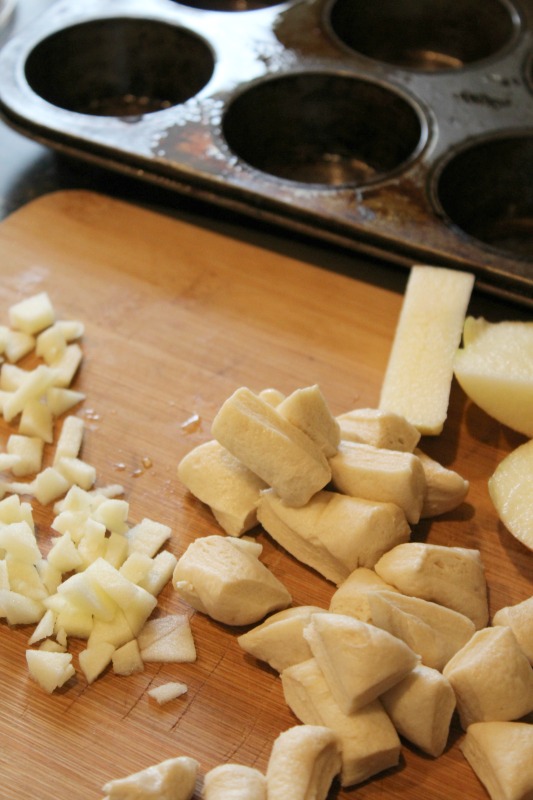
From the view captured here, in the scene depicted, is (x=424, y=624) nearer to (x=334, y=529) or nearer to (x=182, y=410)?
(x=334, y=529)

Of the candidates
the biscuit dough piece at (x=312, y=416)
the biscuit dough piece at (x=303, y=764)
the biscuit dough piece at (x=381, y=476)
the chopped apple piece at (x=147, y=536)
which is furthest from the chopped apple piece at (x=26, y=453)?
the biscuit dough piece at (x=303, y=764)

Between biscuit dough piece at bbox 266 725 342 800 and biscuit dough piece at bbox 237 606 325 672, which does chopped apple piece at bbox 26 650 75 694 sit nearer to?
biscuit dough piece at bbox 237 606 325 672

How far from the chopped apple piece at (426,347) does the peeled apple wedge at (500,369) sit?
4 centimetres

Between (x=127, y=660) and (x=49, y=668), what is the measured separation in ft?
0.53

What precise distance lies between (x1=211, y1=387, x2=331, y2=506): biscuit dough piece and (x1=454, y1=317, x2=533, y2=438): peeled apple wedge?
1.76ft

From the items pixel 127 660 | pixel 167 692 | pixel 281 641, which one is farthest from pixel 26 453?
pixel 281 641

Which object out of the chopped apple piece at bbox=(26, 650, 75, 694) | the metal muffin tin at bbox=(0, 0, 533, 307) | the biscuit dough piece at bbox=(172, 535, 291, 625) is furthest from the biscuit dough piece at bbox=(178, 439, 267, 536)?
the metal muffin tin at bbox=(0, 0, 533, 307)

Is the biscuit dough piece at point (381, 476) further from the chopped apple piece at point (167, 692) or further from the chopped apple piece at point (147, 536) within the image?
the chopped apple piece at point (167, 692)

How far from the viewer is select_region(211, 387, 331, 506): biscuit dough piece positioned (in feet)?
6.72

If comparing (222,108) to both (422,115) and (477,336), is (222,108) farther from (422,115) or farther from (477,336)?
(477,336)

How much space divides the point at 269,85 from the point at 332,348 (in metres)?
1.12

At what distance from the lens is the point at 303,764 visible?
5.47ft

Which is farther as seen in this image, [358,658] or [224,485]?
[224,485]

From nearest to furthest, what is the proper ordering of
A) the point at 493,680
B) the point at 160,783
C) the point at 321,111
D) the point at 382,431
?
1. the point at 160,783
2. the point at 493,680
3. the point at 382,431
4. the point at 321,111
